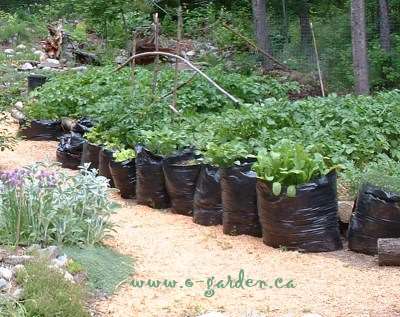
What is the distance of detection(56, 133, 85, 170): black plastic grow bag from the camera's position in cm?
870

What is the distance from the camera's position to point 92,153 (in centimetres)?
812

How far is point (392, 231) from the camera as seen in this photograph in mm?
4965

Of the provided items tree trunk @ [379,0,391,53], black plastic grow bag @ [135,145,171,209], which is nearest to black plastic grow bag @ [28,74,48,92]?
tree trunk @ [379,0,391,53]

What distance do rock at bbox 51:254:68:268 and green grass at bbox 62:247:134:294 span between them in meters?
0.10

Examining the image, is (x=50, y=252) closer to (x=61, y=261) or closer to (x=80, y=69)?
(x=61, y=261)

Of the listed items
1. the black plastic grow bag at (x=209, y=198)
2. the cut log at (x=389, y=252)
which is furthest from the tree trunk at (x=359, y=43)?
the cut log at (x=389, y=252)

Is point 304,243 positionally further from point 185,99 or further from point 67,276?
point 185,99

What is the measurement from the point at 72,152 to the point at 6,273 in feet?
15.8

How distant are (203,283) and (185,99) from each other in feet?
15.3

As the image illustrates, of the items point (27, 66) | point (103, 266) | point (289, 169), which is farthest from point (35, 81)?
point (103, 266)

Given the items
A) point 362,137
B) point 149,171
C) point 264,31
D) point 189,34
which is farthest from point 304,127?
Result: point 189,34

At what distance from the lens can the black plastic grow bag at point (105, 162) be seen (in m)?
7.60

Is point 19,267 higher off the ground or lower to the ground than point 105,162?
lower

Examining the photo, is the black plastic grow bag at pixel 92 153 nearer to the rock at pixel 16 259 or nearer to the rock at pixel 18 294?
the rock at pixel 16 259
